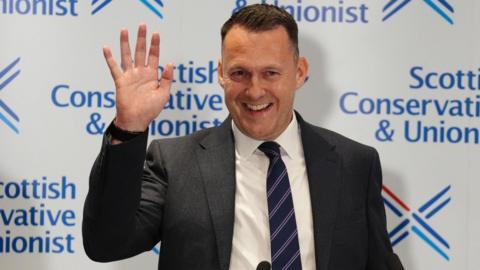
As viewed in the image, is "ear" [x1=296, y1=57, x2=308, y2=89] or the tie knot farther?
"ear" [x1=296, y1=57, x2=308, y2=89]

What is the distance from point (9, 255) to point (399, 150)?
1809 millimetres

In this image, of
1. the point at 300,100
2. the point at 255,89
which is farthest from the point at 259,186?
the point at 300,100

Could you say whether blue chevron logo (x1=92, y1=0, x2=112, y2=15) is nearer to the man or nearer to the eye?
the man

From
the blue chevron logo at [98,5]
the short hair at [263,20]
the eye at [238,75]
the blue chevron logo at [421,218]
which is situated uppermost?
the blue chevron logo at [98,5]

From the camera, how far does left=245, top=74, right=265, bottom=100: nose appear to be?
213cm

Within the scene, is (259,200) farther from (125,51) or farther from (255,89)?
(125,51)

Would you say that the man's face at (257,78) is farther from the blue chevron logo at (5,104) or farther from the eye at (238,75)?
the blue chevron logo at (5,104)

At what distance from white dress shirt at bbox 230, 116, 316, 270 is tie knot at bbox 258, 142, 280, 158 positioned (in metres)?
0.02

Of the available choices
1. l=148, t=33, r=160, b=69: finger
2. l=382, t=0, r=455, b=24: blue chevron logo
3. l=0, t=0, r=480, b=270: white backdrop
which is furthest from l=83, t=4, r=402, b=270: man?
l=382, t=0, r=455, b=24: blue chevron logo

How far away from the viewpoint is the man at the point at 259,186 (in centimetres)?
207

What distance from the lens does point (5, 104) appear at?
9.59 feet

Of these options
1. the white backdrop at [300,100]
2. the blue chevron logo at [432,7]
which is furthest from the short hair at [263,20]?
the blue chevron logo at [432,7]

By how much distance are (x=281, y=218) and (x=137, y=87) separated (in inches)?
24.3

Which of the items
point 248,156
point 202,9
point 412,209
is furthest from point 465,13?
point 248,156
